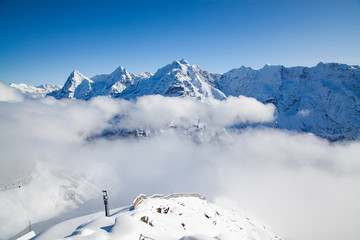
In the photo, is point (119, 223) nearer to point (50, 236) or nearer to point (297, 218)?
point (50, 236)

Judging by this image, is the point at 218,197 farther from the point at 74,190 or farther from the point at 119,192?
the point at 74,190

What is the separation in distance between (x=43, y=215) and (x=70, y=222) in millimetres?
115583

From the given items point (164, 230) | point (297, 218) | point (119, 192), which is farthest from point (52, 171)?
point (297, 218)

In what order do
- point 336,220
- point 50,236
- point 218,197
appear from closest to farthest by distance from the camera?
1. point 50,236
2. point 336,220
3. point 218,197

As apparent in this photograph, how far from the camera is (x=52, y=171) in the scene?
18662cm

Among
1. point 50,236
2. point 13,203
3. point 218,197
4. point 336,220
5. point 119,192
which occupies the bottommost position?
point 336,220

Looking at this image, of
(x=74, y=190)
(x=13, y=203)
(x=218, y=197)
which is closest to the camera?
(x=13, y=203)

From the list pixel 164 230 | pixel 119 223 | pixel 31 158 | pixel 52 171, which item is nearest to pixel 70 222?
pixel 119 223

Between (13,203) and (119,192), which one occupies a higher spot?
(13,203)

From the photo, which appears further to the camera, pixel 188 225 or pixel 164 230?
pixel 188 225

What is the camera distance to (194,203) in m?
58.5

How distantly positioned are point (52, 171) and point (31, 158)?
27.8m

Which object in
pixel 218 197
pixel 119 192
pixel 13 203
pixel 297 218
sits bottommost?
pixel 297 218

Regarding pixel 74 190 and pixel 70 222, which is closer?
pixel 70 222
